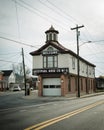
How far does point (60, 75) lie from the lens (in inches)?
1738

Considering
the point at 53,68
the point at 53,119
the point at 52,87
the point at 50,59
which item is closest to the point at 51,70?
the point at 53,68

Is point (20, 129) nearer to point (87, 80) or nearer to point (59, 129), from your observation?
point (59, 129)

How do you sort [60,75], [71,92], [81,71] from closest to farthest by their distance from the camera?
[60,75] < [71,92] < [81,71]

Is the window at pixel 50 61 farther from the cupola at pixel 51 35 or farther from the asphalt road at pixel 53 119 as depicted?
the asphalt road at pixel 53 119

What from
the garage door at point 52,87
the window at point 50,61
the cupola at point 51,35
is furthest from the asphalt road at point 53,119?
the cupola at point 51,35

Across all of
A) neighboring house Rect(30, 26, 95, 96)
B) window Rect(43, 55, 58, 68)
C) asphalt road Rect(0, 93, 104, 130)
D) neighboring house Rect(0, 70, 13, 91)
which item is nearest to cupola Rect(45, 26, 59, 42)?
neighboring house Rect(30, 26, 95, 96)

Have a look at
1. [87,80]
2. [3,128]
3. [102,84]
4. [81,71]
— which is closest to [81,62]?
[81,71]

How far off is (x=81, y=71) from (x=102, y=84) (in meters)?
30.0

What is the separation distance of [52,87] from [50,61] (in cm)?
426

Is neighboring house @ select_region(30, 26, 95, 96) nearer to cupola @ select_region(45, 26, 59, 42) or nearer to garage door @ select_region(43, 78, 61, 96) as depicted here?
garage door @ select_region(43, 78, 61, 96)

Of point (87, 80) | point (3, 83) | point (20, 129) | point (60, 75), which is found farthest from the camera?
point (3, 83)

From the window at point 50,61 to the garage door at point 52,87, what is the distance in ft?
7.48

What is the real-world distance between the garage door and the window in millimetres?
2280

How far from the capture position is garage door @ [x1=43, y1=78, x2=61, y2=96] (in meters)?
44.3
